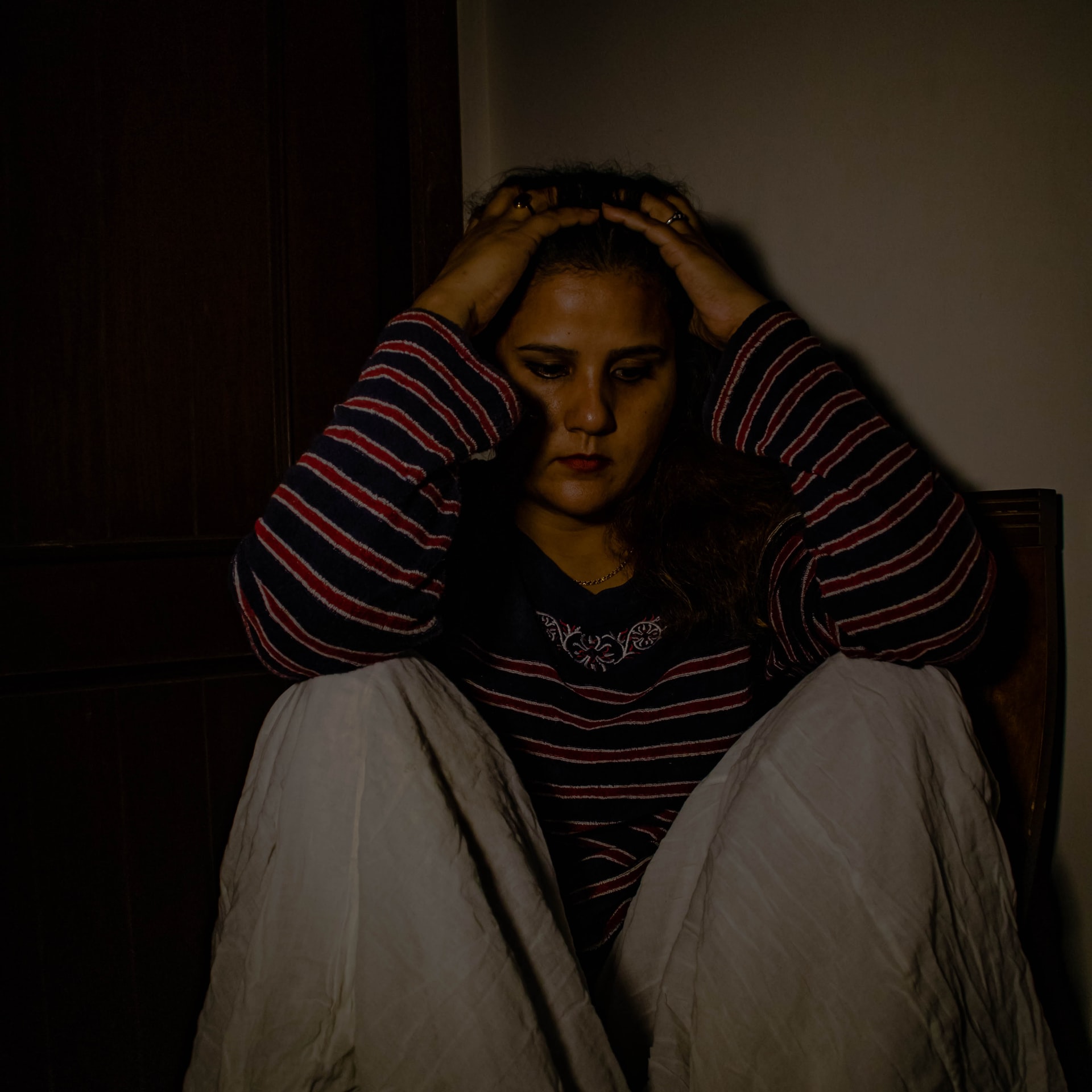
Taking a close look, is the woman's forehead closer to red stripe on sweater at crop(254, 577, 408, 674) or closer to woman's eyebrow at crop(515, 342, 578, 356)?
woman's eyebrow at crop(515, 342, 578, 356)

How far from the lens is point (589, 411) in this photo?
0.82 meters

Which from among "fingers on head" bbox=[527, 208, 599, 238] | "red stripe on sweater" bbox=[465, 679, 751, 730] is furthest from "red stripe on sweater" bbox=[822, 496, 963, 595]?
"fingers on head" bbox=[527, 208, 599, 238]

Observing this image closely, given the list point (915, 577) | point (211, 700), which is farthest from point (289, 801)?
point (211, 700)

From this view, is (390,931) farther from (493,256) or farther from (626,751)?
(493,256)

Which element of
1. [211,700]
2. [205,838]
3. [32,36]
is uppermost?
[32,36]

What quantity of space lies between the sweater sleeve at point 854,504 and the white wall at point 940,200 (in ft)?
0.64

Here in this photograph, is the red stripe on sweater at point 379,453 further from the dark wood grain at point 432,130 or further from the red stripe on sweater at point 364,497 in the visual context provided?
the dark wood grain at point 432,130

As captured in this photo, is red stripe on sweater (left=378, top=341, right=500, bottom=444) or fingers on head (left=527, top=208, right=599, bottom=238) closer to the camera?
red stripe on sweater (left=378, top=341, right=500, bottom=444)

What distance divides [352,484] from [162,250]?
0.73 m

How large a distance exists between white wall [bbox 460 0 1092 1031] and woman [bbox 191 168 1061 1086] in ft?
0.61

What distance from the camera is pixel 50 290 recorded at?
108cm

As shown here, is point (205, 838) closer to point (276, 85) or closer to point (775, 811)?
point (775, 811)

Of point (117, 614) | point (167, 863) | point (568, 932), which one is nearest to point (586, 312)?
point (568, 932)

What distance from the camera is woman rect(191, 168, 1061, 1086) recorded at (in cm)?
68
